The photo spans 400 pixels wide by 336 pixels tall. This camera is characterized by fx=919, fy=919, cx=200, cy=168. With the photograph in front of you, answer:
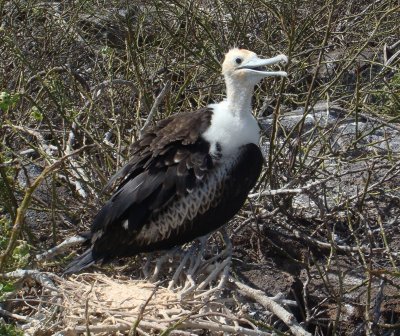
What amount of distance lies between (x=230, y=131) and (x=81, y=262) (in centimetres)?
94

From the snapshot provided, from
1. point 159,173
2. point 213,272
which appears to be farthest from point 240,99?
point 213,272

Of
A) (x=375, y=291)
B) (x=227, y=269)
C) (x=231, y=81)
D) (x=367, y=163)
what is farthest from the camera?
(x=367, y=163)

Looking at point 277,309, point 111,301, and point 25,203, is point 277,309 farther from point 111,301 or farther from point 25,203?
point 25,203

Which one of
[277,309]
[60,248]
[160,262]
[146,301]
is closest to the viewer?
[146,301]

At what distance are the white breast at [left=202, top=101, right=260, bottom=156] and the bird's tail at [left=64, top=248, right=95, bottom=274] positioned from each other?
764 millimetres

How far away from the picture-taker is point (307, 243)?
505 cm

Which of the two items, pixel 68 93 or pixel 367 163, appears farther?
pixel 68 93

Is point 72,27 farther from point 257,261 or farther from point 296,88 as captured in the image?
point 257,261

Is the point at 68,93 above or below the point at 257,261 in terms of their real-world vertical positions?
above

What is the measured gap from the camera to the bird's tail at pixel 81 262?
429cm

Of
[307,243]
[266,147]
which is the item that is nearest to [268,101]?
[266,147]

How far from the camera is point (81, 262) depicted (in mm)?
4348

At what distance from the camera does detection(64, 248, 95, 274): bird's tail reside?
429 cm

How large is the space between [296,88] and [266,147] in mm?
560
